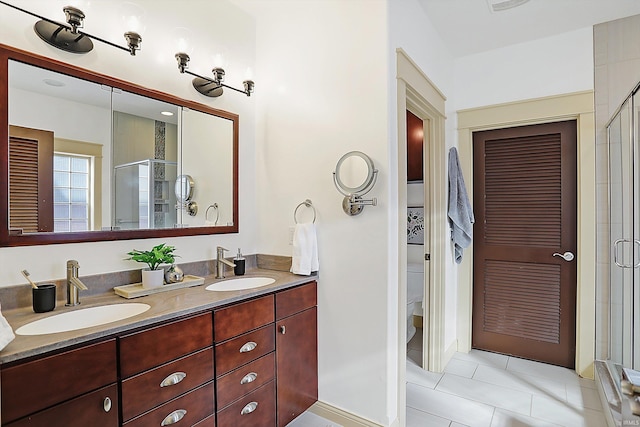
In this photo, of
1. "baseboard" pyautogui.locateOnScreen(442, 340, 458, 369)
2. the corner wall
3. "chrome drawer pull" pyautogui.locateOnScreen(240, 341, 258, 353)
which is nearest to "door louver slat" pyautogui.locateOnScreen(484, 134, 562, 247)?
"baseboard" pyautogui.locateOnScreen(442, 340, 458, 369)

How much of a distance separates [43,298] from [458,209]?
2845mm

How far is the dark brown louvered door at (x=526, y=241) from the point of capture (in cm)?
284

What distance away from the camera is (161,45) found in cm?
196

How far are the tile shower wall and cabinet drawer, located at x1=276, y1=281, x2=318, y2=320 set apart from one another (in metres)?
2.20

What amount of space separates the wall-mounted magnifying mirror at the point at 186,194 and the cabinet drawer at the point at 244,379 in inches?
38.8

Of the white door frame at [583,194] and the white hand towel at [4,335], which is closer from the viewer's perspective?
the white hand towel at [4,335]

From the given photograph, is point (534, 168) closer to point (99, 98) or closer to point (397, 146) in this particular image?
point (397, 146)

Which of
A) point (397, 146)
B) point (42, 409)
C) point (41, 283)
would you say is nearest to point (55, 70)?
point (41, 283)

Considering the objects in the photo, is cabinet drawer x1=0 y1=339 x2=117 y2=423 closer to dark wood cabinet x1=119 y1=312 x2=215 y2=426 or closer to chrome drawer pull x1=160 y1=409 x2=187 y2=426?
dark wood cabinet x1=119 y1=312 x2=215 y2=426

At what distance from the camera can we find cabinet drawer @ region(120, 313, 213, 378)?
125 cm

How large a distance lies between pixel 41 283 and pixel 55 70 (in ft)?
3.15

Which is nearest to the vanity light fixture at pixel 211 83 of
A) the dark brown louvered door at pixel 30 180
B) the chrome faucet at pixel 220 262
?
the dark brown louvered door at pixel 30 180

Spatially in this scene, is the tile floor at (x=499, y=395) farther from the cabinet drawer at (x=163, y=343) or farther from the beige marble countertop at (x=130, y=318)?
the cabinet drawer at (x=163, y=343)

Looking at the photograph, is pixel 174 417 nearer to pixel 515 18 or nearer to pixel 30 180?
pixel 30 180
